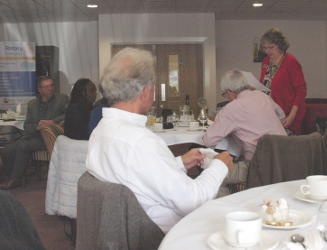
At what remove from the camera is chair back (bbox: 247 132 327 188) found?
99.9 inches

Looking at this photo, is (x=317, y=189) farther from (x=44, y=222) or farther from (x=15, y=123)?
(x=15, y=123)

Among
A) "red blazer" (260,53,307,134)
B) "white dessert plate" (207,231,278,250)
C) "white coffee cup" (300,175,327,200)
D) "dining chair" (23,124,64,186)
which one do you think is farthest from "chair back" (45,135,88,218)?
"red blazer" (260,53,307,134)

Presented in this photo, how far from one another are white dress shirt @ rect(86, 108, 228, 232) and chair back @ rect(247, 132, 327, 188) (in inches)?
42.0

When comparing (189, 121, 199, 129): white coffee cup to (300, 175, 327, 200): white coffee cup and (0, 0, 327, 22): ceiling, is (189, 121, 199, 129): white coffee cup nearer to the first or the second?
(300, 175, 327, 200): white coffee cup

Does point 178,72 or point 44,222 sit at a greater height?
point 178,72

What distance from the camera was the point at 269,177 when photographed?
8.80 ft

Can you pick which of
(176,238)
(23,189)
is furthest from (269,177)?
(23,189)

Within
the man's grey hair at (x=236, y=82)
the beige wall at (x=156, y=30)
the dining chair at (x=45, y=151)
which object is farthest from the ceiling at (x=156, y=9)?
the man's grey hair at (x=236, y=82)

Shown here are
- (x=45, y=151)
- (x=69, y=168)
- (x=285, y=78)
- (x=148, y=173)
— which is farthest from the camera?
(x=45, y=151)

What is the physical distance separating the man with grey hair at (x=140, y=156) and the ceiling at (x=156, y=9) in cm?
626

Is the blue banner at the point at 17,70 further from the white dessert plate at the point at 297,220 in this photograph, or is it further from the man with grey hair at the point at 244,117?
the white dessert plate at the point at 297,220

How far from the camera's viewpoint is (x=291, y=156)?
2.57 meters

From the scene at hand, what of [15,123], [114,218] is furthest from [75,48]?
[114,218]

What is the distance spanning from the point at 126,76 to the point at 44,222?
8.68 ft
